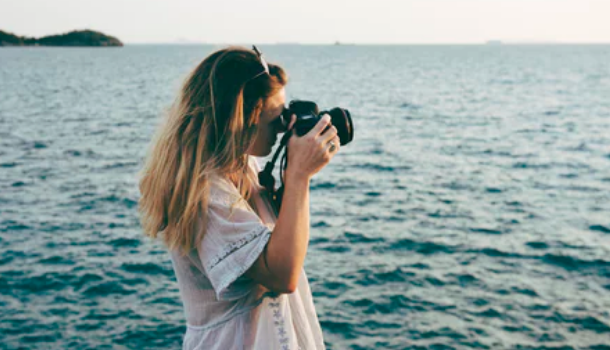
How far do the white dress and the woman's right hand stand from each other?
0.19 metres

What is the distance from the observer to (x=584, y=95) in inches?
1555

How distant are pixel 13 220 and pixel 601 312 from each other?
10.0 metres

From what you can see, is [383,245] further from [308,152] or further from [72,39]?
[72,39]

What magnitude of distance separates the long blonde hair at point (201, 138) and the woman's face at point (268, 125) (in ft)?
0.08

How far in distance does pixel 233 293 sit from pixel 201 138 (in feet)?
1.61

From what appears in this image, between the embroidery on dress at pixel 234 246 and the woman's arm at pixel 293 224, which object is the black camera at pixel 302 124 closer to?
the woman's arm at pixel 293 224

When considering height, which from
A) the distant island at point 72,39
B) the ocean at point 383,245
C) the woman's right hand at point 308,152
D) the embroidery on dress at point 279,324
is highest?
the distant island at point 72,39

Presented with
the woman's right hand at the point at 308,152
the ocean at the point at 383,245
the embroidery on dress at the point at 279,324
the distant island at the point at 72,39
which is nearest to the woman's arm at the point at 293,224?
the woman's right hand at the point at 308,152

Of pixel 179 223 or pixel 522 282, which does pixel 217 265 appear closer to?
pixel 179 223

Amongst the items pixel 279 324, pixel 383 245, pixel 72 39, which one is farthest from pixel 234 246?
pixel 72 39

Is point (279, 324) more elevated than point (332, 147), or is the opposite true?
point (332, 147)

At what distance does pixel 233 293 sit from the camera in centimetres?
189

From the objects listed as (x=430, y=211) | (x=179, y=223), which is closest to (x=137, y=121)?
(x=430, y=211)

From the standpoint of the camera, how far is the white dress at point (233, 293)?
6.00ft
